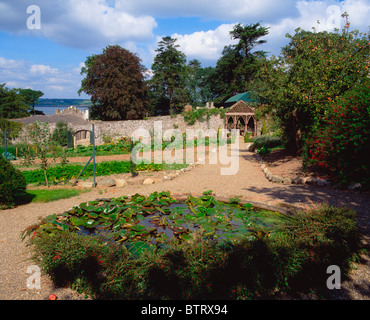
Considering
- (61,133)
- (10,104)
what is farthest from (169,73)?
(10,104)

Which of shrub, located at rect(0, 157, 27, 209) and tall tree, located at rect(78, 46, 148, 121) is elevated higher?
tall tree, located at rect(78, 46, 148, 121)

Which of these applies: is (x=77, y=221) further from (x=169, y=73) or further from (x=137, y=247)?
(x=169, y=73)

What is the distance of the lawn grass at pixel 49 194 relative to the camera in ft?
24.5

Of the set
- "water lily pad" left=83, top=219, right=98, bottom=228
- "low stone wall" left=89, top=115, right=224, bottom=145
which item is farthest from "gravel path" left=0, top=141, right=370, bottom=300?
"low stone wall" left=89, top=115, right=224, bottom=145

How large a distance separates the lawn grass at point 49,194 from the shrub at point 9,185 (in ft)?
1.75

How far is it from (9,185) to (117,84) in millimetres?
21688

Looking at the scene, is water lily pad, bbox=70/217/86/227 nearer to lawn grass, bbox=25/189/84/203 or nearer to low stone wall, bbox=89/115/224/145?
lawn grass, bbox=25/189/84/203

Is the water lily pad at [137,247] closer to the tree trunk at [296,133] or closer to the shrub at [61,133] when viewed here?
the tree trunk at [296,133]

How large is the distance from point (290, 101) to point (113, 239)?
871 cm

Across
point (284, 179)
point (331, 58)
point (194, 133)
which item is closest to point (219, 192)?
point (284, 179)

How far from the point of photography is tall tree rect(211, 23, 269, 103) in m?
35.7

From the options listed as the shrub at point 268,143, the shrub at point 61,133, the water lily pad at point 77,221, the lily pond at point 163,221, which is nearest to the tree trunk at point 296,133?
the shrub at point 268,143

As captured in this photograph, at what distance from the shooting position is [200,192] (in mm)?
7812

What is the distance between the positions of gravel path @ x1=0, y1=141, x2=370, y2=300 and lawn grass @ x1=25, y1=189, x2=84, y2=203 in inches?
11.8
